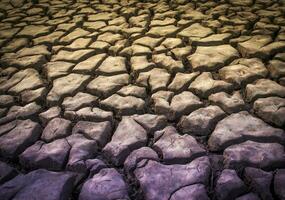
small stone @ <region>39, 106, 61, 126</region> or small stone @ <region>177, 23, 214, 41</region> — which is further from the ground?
small stone @ <region>177, 23, 214, 41</region>

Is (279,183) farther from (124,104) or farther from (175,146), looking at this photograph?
(124,104)

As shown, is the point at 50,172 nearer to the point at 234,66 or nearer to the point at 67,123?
the point at 67,123

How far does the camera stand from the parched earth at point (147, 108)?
45.5 inches

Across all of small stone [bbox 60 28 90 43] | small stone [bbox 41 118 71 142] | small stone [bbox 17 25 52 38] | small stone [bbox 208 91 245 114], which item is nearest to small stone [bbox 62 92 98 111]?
small stone [bbox 41 118 71 142]

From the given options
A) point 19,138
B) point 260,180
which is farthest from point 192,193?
point 19,138

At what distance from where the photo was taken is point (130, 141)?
136 cm

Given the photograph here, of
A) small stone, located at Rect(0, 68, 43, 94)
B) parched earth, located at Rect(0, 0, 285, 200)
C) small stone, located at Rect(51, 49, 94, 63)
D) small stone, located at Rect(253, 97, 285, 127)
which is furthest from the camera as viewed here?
small stone, located at Rect(51, 49, 94, 63)

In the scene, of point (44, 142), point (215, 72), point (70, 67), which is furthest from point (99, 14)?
point (44, 142)

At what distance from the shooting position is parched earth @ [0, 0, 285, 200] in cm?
116

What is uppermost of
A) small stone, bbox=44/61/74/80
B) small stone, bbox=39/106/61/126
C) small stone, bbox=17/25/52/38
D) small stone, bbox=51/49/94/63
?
small stone, bbox=17/25/52/38

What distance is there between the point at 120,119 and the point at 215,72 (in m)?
0.68

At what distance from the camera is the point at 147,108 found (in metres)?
1.59

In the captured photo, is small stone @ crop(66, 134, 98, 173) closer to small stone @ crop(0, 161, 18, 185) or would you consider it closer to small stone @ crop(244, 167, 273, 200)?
small stone @ crop(0, 161, 18, 185)

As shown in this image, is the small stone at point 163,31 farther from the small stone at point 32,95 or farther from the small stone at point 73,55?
the small stone at point 32,95
